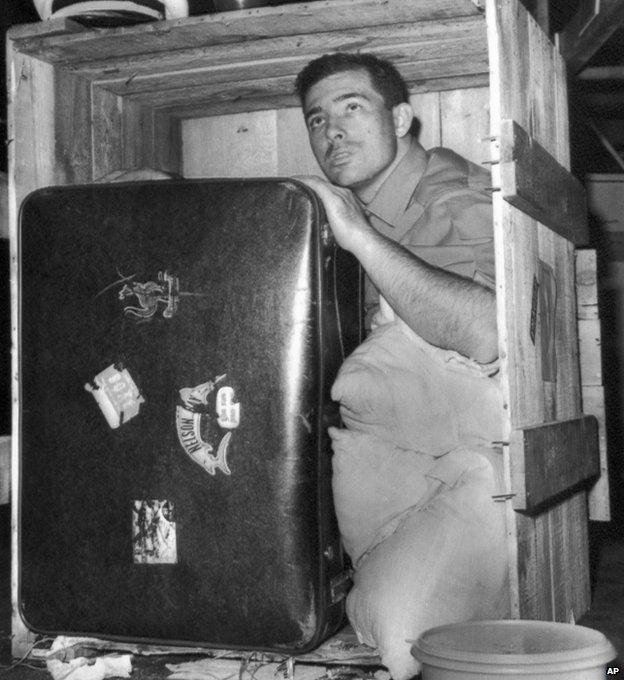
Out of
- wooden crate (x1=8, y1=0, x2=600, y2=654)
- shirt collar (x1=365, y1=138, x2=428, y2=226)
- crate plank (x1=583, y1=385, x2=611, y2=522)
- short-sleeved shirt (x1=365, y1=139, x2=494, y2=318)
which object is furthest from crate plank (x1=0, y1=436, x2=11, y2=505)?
crate plank (x1=583, y1=385, x2=611, y2=522)

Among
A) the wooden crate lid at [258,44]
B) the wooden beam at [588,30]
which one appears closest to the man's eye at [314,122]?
the wooden crate lid at [258,44]

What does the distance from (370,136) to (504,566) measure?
1.23 m

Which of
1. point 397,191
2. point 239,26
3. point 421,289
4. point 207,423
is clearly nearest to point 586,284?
point 397,191

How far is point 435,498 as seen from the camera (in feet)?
7.27

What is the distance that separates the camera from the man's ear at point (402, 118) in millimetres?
2840

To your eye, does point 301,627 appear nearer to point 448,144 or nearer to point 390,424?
point 390,424

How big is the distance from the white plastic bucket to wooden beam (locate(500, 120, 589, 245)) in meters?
0.85

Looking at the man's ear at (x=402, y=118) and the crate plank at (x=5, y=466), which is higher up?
the man's ear at (x=402, y=118)

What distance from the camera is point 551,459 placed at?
90.5 inches

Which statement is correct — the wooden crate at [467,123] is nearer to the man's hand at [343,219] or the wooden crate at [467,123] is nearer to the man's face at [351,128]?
the man's face at [351,128]

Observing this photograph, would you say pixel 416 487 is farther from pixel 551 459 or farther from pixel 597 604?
pixel 597 604

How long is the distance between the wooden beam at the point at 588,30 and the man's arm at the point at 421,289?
1771 millimetres

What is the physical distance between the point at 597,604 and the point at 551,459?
2.93 feet

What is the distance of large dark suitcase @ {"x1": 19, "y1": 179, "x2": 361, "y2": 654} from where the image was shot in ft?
6.89
